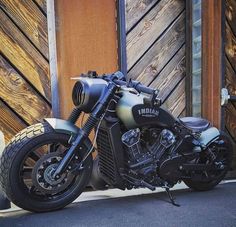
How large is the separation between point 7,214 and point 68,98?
49.0 inches

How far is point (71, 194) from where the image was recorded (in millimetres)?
2414

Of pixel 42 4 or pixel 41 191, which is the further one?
pixel 42 4

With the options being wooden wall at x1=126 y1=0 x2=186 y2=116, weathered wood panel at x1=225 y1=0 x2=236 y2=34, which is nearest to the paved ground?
wooden wall at x1=126 y1=0 x2=186 y2=116

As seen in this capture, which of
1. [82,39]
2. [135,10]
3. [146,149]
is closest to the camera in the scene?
[146,149]

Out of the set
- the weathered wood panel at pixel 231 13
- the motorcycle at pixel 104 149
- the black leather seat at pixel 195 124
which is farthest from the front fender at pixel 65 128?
the weathered wood panel at pixel 231 13

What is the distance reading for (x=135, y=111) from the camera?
2.47 m

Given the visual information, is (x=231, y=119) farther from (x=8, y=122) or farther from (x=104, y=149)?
(x=8, y=122)

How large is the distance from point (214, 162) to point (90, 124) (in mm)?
1144

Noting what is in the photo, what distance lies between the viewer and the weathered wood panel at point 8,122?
9.93 feet

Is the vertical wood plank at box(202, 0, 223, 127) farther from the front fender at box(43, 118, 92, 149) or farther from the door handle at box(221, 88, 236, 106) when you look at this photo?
the front fender at box(43, 118, 92, 149)

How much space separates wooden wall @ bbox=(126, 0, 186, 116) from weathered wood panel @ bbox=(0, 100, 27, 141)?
116 centimetres

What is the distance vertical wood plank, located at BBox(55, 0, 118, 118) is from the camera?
127 inches

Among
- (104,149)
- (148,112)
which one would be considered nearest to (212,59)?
(148,112)

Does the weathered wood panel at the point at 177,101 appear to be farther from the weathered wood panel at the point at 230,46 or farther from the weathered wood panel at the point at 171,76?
the weathered wood panel at the point at 230,46
